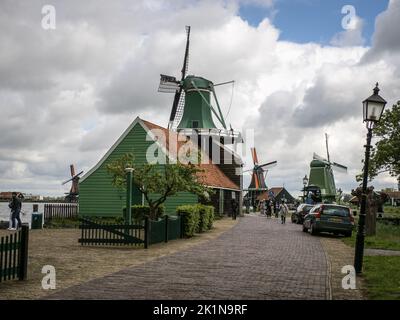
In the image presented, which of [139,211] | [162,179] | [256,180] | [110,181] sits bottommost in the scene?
[139,211]

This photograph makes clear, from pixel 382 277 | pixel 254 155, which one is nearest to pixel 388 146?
pixel 382 277

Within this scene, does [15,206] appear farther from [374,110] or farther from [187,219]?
[374,110]

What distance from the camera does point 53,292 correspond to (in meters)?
8.96

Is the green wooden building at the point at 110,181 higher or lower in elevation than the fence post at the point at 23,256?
higher

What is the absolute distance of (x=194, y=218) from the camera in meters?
22.4

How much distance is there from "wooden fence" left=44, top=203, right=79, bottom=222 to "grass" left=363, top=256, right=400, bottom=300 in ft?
70.9

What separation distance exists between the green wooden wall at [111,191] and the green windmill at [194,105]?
47.8 feet

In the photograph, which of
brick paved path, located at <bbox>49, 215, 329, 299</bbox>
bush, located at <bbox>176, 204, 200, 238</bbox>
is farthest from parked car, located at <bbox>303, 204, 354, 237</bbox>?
brick paved path, located at <bbox>49, 215, 329, 299</bbox>

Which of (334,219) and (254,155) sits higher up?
(254,155)

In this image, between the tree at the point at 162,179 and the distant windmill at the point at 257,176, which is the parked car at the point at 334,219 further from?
the distant windmill at the point at 257,176

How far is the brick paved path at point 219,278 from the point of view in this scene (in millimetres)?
8852

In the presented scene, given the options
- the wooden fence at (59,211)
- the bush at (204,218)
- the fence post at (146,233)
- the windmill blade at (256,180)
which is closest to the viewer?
the fence post at (146,233)

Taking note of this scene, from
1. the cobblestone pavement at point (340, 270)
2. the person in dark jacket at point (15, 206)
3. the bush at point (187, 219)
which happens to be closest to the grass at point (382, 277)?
the cobblestone pavement at point (340, 270)

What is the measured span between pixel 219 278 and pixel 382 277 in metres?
3.63
